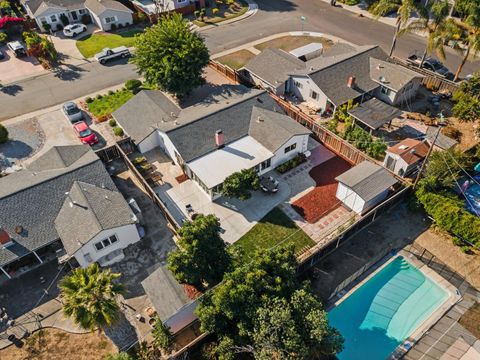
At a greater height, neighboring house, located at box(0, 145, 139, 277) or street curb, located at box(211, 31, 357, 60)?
street curb, located at box(211, 31, 357, 60)

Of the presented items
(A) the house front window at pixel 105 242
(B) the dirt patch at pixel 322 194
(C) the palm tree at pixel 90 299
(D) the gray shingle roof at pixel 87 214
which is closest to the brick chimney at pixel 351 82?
(B) the dirt patch at pixel 322 194

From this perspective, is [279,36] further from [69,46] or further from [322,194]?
[322,194]

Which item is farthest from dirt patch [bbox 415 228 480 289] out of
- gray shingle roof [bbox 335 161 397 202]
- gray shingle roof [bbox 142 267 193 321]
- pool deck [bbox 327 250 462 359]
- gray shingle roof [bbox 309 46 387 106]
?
gray shingle roof [bbox 142 267 193 321]

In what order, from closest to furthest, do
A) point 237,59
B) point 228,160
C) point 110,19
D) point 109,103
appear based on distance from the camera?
1. point 228,160
2. point 109,103
3. point 237,59
4. point 110,19

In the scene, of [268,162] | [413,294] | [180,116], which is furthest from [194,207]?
[413,294]

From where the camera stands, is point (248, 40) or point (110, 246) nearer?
point (110, 246)

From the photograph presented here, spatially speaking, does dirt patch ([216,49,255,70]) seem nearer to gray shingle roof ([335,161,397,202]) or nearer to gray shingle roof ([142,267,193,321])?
gray shingle roof ([335,161,397,202])

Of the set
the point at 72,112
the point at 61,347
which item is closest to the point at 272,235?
the point at 61,347

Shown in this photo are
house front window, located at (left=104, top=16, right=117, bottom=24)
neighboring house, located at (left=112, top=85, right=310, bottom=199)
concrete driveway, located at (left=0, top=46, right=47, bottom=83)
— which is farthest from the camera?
house front window, located at (left=104, top=16, right=117, bottom=24)
